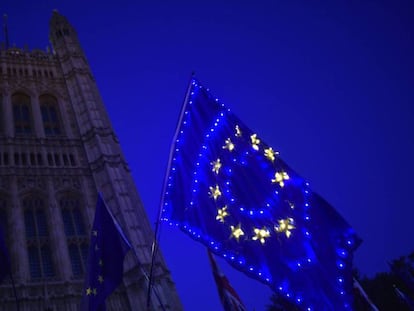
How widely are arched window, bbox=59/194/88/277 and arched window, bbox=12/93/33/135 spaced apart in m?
6.98

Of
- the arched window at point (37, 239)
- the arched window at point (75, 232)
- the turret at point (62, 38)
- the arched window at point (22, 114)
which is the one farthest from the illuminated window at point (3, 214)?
the turret at point (62, 38)

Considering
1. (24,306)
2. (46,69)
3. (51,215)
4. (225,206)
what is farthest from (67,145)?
(225,206)

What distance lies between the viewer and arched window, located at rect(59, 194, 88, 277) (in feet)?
64.9

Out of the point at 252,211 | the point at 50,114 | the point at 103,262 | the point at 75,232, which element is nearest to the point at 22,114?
the point at 50,114

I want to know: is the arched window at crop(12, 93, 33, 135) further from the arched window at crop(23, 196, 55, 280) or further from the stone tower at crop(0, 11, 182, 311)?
the arched window at crop(23, 196, 55, 280)

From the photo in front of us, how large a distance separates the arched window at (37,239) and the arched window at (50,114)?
6.84 m

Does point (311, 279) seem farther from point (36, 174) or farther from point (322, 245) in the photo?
point (36, 174)

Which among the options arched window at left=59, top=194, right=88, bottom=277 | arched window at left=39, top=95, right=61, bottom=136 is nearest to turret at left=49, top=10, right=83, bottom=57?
arched window at left=39, top=95, right=61, bottom=136

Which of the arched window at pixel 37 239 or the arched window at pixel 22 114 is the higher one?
the arched window at pixel 22 114

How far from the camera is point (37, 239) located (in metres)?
20.0

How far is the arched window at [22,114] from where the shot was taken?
26.8 m

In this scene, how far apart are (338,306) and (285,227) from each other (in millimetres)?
1746

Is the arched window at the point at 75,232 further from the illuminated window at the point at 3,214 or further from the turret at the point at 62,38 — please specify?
the turret at the point at 62,38

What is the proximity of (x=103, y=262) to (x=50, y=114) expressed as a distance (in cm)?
2091
